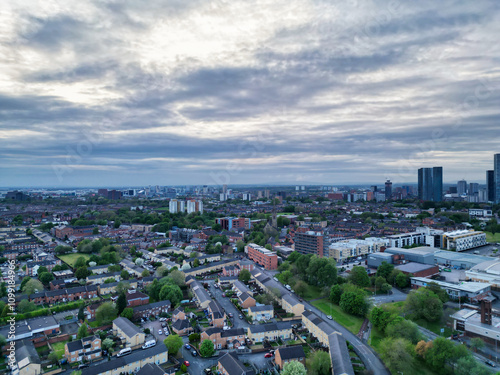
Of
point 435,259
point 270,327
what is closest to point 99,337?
point 270,327

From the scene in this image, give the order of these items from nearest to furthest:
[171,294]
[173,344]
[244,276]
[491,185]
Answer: [173,344] < [171,294] < [244,276] < [491,185]

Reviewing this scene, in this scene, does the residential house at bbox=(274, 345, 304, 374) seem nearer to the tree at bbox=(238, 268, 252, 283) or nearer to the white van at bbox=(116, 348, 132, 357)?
the white van at bbox=(116, 348, 132, 357)

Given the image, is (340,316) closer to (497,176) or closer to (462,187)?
(497,176)

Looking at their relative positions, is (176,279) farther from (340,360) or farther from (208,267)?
(340,360)

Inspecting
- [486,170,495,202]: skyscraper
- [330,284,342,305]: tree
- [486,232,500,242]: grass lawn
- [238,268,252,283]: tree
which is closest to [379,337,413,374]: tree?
[330,284,342,305]: tree

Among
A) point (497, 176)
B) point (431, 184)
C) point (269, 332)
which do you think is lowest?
point (269, 332)

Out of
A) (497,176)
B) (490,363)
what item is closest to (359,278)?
(490,363)
